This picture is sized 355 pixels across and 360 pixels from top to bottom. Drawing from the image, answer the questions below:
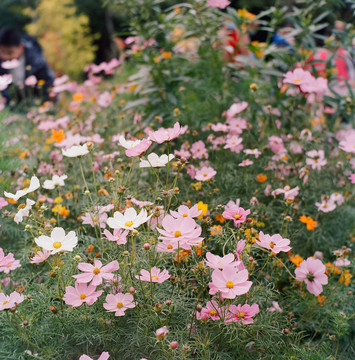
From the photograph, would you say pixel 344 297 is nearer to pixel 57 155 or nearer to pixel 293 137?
pixel 293 137

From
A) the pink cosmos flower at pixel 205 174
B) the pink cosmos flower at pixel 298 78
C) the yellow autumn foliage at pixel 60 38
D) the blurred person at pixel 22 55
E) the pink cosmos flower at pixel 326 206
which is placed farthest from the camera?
the yellow autumn foliage at pixel 60 38

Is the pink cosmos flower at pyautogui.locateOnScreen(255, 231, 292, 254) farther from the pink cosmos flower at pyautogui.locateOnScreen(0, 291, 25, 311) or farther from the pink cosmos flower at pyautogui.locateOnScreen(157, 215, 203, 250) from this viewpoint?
the pink cosmos flower at pyautogui.locateOnScreen(0, 291, 25, 311)

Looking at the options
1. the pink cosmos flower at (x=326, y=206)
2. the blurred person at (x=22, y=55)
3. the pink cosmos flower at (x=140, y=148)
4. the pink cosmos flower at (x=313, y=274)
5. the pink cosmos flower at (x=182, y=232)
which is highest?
the pink cosmos flower at (x=140, y=148)

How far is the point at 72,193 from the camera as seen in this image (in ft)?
5.71

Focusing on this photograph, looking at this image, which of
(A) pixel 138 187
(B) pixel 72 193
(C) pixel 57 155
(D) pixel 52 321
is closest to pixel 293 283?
(A) pixel 138 187

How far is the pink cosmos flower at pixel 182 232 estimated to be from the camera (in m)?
1.00

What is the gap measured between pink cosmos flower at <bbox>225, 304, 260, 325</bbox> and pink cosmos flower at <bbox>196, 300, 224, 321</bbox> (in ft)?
0.10

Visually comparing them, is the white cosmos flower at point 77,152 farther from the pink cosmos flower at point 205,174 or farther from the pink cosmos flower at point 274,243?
the pink cosmos flower at point 274,243

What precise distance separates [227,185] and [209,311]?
80 cm

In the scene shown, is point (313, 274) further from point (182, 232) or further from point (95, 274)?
point (95, 274)

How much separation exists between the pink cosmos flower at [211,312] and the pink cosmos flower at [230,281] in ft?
0.19

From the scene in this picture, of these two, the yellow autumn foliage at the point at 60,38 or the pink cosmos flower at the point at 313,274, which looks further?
the yellow autumn foliage at the point at 60,38

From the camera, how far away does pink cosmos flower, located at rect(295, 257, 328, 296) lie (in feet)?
3.89

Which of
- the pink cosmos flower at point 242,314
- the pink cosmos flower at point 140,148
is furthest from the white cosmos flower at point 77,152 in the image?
the pink cosmos flower at point 242,314
